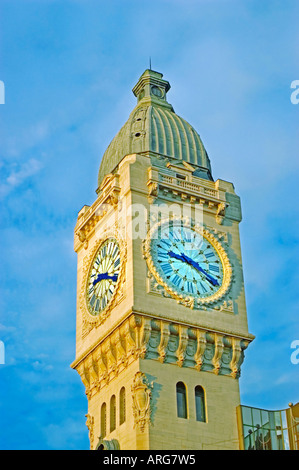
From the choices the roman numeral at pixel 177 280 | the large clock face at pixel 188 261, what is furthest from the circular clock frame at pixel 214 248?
the roman numeral at pixel 177 280

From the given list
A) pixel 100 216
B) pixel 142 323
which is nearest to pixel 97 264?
pixel 100 216

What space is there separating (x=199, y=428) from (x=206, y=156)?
22625 millimetres

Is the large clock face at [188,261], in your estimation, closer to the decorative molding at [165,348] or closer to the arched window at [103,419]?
the decorative molding at [165,348]

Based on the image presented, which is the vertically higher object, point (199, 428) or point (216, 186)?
point (216, 186)

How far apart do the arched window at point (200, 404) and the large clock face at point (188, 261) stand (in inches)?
236

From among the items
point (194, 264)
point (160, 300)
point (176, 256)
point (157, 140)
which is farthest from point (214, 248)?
point (157, 140)

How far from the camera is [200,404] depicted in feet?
206

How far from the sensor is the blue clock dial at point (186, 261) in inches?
2581

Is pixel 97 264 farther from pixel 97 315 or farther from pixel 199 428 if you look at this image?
pixel 199 428

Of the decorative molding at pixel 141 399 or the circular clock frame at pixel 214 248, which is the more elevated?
the circular clock frame at pixel 214 248

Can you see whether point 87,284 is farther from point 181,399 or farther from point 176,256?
point 181,399

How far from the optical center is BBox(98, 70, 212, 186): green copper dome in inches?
2884

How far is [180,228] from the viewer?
223 ft

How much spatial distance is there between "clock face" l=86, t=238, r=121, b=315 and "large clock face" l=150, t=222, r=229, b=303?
3.04m
